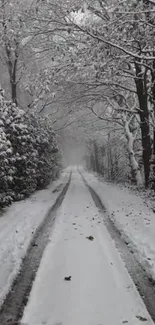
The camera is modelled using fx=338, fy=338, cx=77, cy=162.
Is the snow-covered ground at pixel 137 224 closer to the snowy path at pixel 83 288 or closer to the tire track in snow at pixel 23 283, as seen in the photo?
the snowy path at pixel 83 288

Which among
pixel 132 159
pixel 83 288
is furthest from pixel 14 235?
pixel 132 159

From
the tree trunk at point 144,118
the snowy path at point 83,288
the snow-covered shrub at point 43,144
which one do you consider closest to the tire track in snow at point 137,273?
the snowy path at point 83,288

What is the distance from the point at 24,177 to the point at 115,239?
10642 mm

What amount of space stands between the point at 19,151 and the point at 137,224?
9280mm

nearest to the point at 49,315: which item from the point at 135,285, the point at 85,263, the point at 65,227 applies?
the point at 135,285

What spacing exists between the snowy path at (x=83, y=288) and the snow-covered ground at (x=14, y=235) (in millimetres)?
536

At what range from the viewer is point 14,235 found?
932 cm

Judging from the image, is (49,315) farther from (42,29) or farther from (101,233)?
(42,29)

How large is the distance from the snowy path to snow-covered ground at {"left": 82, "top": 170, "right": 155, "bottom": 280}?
0.50 m

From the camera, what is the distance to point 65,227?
32.8 feet

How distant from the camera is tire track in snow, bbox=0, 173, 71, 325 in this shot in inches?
181

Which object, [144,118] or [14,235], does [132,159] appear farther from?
[14,235]

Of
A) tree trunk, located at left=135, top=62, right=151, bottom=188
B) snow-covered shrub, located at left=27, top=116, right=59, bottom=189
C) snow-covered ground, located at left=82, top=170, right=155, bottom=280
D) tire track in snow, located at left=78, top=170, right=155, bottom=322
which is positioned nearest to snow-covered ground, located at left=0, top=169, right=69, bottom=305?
tire track in snow, located at left=78, top=170, right=155, bottom=322

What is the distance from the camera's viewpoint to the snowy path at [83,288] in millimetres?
4477
